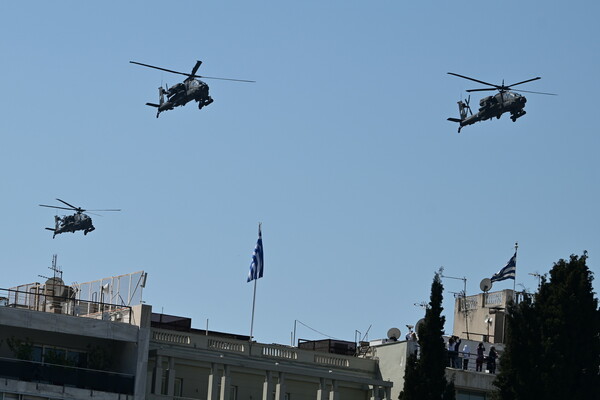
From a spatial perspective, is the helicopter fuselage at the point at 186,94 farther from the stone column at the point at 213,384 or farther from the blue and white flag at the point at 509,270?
the stone column at the point at 213,384

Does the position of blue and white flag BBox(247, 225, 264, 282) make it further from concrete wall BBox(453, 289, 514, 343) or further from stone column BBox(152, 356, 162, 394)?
concrete wall BBox(453, 289, 514, 343)

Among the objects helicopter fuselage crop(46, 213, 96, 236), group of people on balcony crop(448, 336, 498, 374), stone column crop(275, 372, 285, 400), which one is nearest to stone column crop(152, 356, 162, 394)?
stone column crop(275, 372, 285, 400)

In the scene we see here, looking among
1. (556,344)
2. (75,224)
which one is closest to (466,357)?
(556,344)

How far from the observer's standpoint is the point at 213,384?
5725 cm

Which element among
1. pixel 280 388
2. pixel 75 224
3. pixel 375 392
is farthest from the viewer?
pixel 75 224

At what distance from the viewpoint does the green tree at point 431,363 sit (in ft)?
184

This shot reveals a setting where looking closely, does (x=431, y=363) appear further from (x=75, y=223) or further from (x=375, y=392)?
(x=75, y=223)

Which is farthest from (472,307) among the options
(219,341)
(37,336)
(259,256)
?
(37,336)

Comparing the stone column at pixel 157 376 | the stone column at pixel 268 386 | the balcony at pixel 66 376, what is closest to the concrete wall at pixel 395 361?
the stone column at pixel 268 386

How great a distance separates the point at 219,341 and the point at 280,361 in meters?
2.85

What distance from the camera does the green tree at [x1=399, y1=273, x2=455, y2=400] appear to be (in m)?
56.0

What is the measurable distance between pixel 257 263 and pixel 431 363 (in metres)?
11.0

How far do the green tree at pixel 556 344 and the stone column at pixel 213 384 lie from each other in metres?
11.2

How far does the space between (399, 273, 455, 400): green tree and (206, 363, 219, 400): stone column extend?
7217mm
